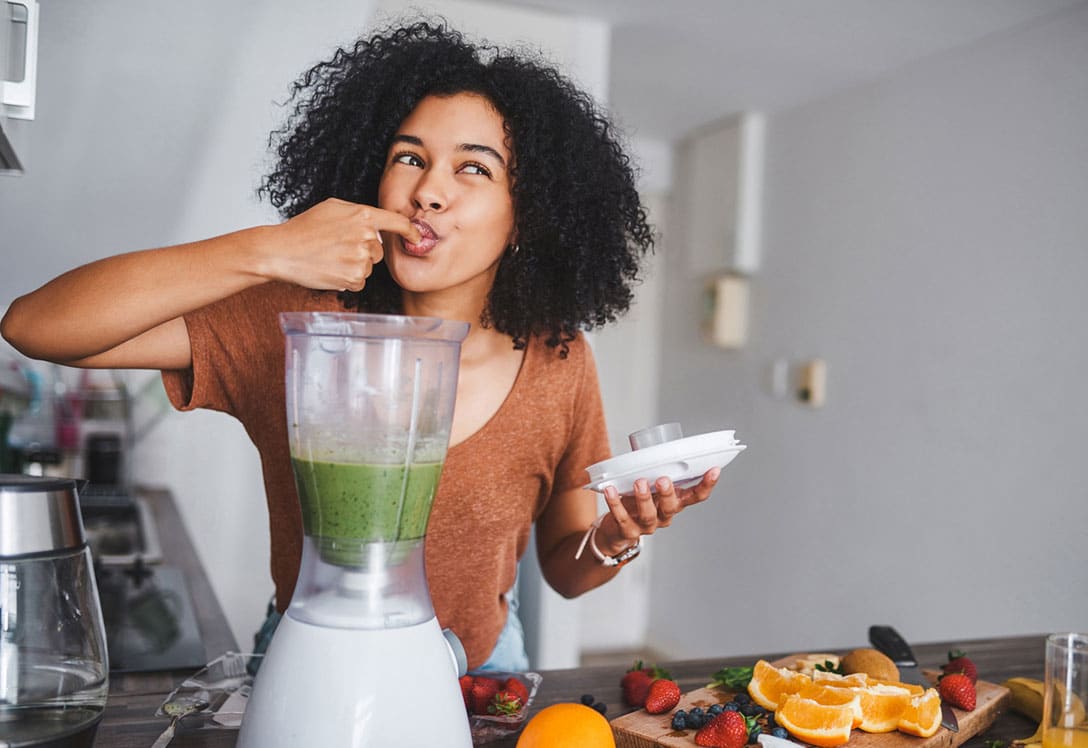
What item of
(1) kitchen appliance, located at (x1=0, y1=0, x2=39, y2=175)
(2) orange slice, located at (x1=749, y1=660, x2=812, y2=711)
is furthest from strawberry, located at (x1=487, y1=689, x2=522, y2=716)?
(1) kitchen appliance, located at (x1=0, y1=0, x2=39, y2=175)

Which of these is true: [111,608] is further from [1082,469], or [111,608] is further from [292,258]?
[1082,469]

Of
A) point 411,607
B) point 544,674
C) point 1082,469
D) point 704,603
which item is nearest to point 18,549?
point 411,607

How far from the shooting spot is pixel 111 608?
65.0 inches

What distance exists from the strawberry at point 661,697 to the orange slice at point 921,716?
222 mm

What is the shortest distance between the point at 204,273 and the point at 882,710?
768 millimetres

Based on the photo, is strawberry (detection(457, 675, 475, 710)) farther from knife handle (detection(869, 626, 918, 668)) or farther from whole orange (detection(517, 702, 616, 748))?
knife handle (detection(869, 626, 918, 668))

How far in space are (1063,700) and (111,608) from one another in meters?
1.46

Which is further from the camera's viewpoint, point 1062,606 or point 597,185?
point 1062,606

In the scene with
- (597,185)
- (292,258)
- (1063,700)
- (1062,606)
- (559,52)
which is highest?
(559,52)

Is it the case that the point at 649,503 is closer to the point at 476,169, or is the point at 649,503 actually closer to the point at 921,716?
the point at 921,716

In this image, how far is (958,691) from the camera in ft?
3.35

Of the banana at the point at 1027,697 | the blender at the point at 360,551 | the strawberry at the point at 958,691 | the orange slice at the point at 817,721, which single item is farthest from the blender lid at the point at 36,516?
the banana at the point at 1027,697

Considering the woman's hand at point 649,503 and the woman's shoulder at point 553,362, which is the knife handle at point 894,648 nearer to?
the woman's hand at point 649,503

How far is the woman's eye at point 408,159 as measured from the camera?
3.60ft
